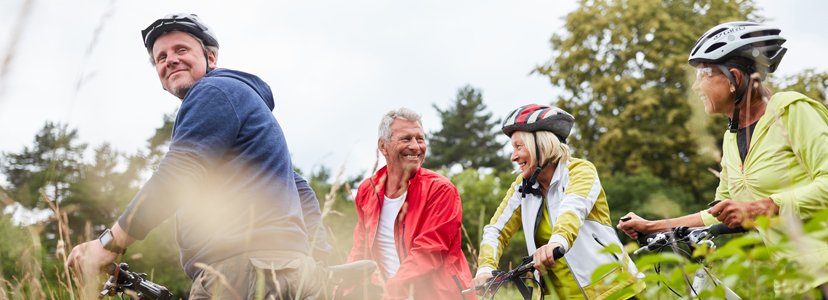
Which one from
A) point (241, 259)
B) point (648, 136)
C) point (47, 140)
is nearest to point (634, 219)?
point (241, 259)

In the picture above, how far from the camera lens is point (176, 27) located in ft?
10.7

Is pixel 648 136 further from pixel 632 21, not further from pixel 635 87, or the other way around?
pixel 632 21

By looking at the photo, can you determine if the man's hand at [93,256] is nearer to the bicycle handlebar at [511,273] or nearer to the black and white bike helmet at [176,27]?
the black and white bike helmet at [176,27]

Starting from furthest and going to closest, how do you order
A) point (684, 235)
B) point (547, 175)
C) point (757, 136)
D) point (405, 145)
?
1. point (405, 145)
2. point (547, 175)
3. point (684, 235)
4. point (757, 136)

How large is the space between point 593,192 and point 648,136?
25.0 metres

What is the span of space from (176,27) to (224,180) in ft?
2.51

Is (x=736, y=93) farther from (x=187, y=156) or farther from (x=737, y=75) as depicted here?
(x=187, y=156)

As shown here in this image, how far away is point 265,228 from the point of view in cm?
291

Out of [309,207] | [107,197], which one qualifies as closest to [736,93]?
[309,207]

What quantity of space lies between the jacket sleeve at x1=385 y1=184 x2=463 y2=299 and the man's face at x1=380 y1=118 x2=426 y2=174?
34 cm

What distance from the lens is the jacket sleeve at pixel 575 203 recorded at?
11.2 feet

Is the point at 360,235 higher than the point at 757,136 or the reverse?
the reverse

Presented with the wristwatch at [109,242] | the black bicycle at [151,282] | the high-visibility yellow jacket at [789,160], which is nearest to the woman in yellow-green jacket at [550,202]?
the black bicycle at [151,282]

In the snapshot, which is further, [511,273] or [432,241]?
[432,241]
